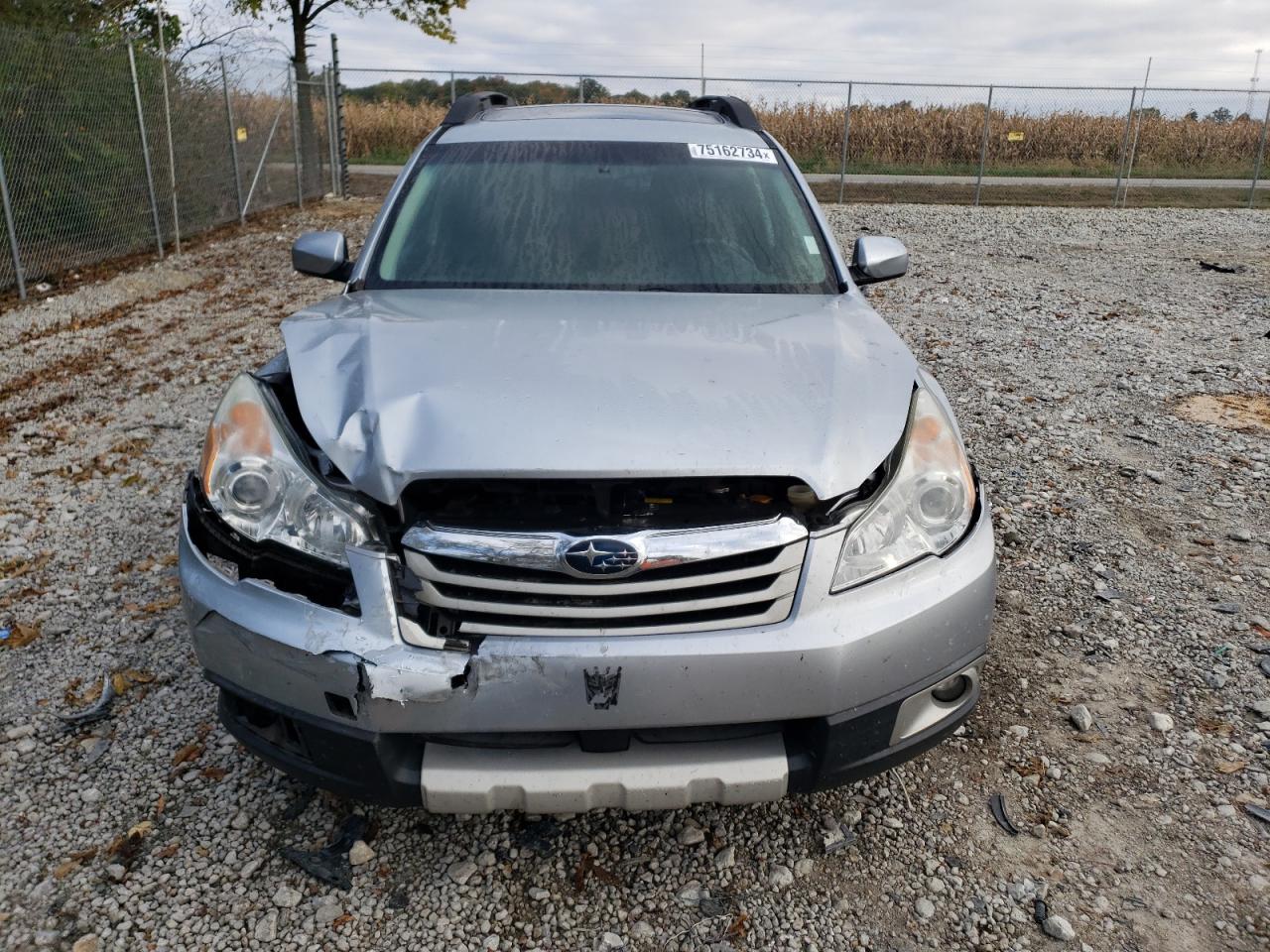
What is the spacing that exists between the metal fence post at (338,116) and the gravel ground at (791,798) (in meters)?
14.5

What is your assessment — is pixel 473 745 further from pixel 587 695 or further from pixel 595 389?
pixel 595 389

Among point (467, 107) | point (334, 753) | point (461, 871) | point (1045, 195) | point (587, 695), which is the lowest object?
point (461, 871)

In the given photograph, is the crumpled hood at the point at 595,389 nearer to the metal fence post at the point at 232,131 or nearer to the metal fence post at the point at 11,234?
the metal fence post at the point at 11,234

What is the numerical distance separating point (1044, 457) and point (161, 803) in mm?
4393

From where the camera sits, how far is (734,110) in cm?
434

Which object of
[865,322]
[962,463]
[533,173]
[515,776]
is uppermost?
[533,173]

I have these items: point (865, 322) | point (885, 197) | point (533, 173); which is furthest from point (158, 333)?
point (885, 197)

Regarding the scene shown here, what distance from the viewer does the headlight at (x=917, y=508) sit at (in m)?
2.09

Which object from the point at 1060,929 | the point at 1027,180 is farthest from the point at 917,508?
the point at 1027,180

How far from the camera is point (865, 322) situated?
9.51 ft

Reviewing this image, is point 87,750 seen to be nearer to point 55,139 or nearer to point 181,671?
point 181,671

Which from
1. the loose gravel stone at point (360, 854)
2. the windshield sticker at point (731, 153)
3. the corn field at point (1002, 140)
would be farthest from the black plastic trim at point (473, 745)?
the corn field at point (1002, 140)

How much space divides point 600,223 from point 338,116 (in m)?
17.4

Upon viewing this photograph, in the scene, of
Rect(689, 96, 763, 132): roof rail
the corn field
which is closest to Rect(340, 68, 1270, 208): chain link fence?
the corn field
